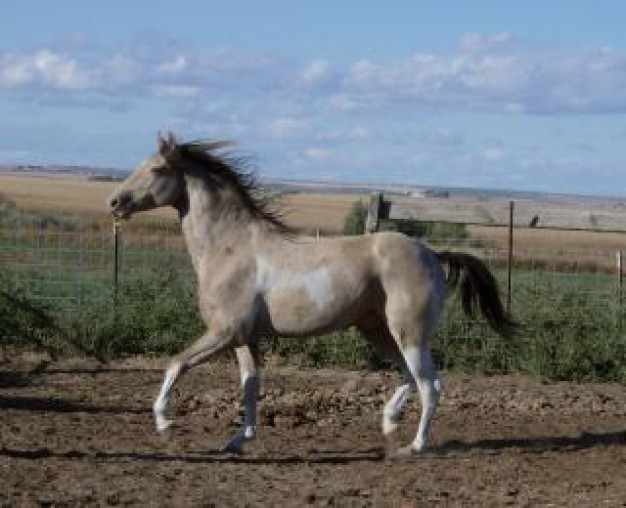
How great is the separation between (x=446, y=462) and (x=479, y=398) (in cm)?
282

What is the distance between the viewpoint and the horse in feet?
31.8

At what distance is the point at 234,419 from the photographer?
1104cm

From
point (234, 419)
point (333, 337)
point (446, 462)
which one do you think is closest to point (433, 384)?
point (446, 462)

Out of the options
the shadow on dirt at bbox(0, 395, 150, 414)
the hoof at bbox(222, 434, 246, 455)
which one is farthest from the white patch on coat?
the shadow on dirt at bbox(0, 395, 150, 414)

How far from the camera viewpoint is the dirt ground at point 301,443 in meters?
8.20

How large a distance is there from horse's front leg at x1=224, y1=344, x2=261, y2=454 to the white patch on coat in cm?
53

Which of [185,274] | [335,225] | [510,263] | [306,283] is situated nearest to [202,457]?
[306,283]

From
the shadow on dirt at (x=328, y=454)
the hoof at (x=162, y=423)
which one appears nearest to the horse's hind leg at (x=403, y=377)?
the shadow on dirt at (x=328, y=454)

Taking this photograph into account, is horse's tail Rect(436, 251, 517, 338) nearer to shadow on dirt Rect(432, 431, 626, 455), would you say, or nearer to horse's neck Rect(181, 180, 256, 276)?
shadow on dirt Rect(432, 431, 626, 455)

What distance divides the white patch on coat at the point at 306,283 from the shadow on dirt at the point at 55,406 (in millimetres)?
2321

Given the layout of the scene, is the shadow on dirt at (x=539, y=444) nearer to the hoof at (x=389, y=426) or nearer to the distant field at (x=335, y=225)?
the hoof at (x=389, y=426)

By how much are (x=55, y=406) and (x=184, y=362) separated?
103 inches

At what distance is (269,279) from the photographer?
32.0 ft

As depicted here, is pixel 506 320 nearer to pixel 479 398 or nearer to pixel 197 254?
pixel 479 398
